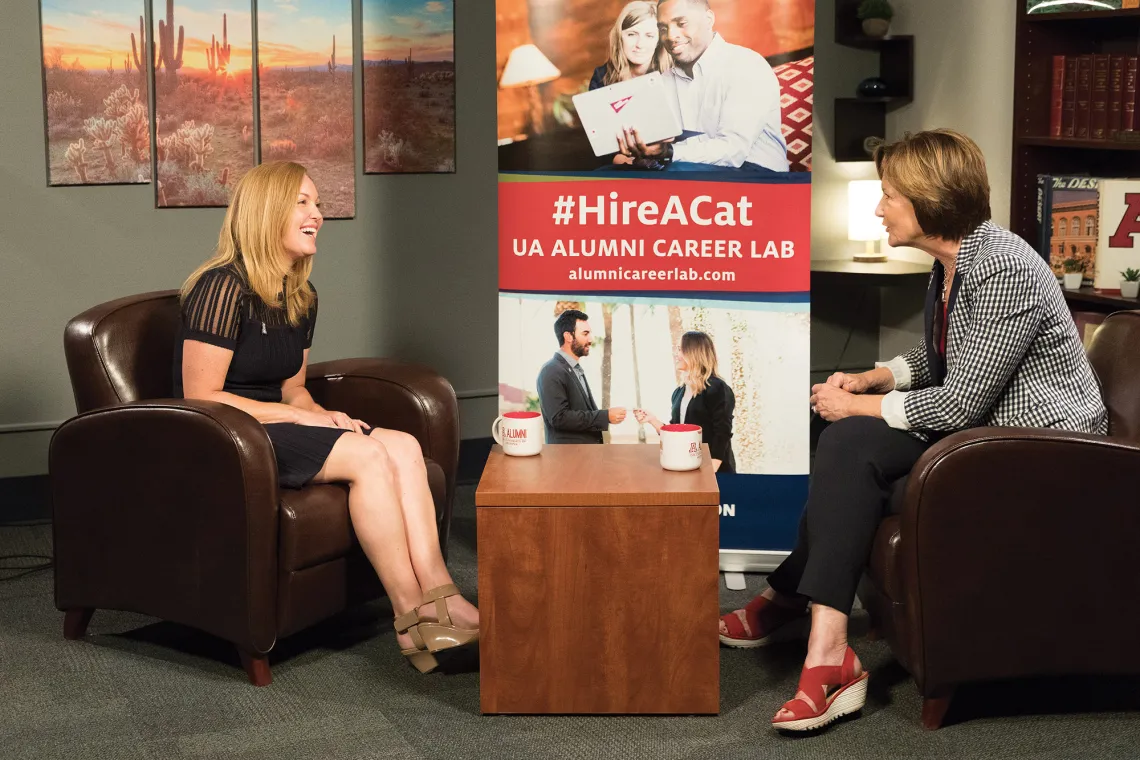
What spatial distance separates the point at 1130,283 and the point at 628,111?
160 centimetres

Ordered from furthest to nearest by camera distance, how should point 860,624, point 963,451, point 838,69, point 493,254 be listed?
point 838,69
point 493,254
point 860,624
point 963,451

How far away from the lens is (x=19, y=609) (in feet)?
11.2

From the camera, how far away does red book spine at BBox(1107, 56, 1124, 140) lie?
154 inches

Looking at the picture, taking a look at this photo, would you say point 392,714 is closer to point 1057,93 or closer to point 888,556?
point 888,556

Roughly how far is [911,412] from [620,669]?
2.64ft

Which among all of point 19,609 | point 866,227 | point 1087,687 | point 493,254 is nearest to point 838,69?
point 866,227

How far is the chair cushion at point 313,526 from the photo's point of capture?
280 cm

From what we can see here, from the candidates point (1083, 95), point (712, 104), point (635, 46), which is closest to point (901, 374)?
point (712, 104)

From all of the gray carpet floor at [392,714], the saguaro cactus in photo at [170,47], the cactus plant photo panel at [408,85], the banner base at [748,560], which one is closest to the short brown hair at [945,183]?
the gray carpet floor at [392,714]

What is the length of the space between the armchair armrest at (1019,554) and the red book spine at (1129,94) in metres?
1.76

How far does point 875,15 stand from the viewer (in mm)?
5129

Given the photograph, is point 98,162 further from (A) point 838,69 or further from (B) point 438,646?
(A) point 838,69

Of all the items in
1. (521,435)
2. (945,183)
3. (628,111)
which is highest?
(628,111)

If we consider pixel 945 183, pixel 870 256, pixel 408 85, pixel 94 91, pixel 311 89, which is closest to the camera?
pixel 945 183
